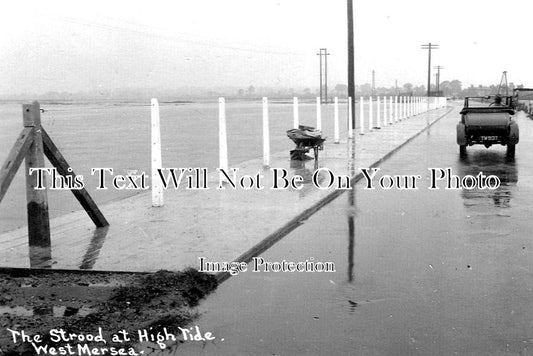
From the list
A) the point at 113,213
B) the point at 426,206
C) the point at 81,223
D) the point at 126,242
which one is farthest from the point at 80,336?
the point at 426,206

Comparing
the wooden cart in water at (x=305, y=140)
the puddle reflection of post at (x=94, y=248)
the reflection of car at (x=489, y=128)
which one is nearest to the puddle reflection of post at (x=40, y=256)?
the puddle reflection of post at (x=94, y=248)

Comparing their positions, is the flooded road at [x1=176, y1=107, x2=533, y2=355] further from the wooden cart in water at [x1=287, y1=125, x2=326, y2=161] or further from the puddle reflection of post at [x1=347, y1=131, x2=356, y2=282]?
the wooden cart in water at [x1=287, y1=125, x2=326, y2=161]

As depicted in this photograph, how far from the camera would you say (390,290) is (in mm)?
6023

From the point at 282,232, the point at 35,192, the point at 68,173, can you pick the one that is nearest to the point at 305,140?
the point at 282,232

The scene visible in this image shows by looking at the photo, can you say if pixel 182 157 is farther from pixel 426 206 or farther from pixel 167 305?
pixel 167 305

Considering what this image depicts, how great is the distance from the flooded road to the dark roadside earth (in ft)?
0.77

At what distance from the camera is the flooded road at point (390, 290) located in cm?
481

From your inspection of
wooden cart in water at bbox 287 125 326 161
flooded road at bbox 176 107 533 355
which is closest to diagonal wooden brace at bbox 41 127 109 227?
flooded road at bbox 176 107 533 355

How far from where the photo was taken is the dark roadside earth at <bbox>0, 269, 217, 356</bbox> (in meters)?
4.89

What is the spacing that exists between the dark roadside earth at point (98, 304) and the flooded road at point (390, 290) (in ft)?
0.77

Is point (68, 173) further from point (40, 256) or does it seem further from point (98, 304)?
point (98, 304)

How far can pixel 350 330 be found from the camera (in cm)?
503

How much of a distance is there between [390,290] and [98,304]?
2.44 meters

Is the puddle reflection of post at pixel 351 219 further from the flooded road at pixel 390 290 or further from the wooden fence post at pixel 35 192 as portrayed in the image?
the wooden fence post at pixel 35 192
